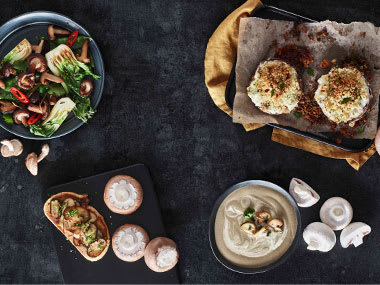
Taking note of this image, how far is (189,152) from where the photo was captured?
3877 millimetres

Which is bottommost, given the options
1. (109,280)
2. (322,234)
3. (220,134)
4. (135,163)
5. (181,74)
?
(109,280)

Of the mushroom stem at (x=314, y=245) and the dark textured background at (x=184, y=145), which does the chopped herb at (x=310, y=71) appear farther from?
the mushroom stem at (x=314, y=245)

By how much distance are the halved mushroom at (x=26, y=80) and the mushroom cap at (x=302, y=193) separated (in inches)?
99.2

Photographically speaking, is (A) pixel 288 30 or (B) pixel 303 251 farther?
(B) pixel 303 251

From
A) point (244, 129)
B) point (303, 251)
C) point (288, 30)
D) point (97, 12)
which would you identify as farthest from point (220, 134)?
point (97, 12)

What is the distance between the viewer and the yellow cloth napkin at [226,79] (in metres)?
3.70

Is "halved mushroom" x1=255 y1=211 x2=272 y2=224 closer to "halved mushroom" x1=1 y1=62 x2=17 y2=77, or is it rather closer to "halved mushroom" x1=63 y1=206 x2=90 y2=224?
"halved mushroom" x1=63 y1=206 x2=90 y2=224

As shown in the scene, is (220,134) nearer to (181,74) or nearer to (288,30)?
(181,74)

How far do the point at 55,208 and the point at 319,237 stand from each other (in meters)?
2.45

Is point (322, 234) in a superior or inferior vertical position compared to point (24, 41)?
inferior

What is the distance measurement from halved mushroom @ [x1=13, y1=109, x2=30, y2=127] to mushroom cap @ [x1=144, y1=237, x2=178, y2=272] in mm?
1601

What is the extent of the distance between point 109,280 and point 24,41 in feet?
7.68

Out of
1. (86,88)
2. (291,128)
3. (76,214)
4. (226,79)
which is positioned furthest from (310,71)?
(76,214)

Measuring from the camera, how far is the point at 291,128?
3646 millimetres
